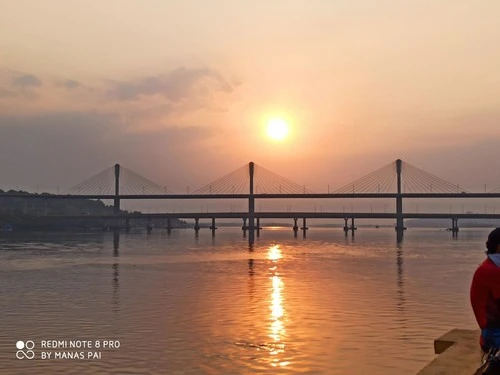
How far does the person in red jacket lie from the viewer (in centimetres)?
537

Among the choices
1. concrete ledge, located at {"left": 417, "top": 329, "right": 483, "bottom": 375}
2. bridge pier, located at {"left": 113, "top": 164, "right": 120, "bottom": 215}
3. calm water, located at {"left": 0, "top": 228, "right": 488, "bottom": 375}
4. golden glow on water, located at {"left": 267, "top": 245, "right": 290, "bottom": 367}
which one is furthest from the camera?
bridge pier, located at {"left": 113, "top": 164, "right": 120, "bottom": 215}

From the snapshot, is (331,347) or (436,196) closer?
(331,347)

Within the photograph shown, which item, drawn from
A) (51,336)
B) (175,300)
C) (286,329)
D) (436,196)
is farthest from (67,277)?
(436,196)

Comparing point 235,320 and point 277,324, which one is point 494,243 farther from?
point 235,320

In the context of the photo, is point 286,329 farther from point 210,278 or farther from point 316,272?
point 316,272

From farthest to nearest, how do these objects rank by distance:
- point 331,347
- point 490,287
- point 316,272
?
1. point 316,272
2. point 331,347
3. point 490,287

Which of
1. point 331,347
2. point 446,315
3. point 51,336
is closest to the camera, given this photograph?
point 331,347

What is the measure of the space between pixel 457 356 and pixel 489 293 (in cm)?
106

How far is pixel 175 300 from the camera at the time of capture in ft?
69.1

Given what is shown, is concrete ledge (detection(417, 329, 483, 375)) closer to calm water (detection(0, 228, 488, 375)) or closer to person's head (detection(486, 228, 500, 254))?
person's head (detection(486, 228, 500, 254))

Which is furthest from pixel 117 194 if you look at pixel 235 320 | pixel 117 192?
pixel 235 320

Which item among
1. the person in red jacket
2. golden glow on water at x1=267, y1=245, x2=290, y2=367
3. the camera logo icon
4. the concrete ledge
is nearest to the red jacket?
the person in red jacket

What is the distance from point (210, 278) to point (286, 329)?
1511cm

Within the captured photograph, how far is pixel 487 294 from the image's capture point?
5.47 metres
